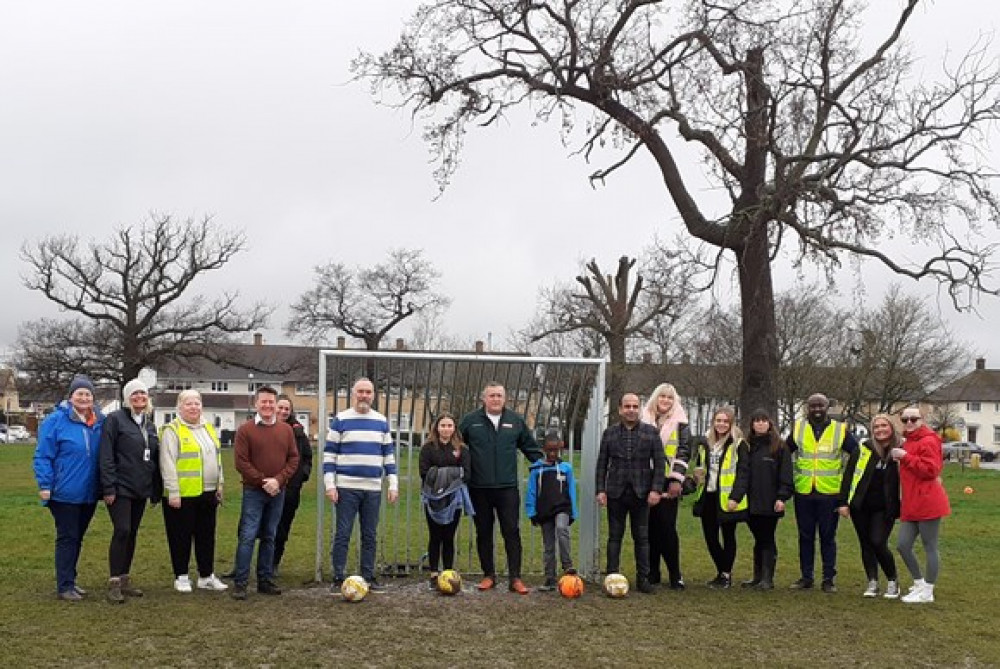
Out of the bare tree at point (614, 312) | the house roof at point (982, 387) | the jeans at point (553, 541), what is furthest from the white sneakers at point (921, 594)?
the house roof at point (982, 387)

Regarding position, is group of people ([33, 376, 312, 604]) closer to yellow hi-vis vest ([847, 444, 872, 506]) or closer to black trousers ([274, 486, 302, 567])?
black trousers ([274, 486, 302, 567])

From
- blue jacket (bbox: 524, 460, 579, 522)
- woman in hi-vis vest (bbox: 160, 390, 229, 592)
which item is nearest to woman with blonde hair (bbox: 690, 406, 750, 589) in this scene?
blue jacket (bbox: 524, 460, 579, 522)

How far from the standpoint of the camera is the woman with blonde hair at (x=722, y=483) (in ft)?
31.2

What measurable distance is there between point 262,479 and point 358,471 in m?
0.82

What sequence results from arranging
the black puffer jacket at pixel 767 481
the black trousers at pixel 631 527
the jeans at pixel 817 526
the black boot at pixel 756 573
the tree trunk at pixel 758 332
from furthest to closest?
1. the tree trunk at pixel 758 332
2. the black boot at pixel 756 573
3. the jeans at pixel 817 526
4. the black puffer jacket at pixel 767 481
5. the black trousers at pixel 631 527

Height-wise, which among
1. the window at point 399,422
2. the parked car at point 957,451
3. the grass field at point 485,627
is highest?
the window at point 399,422

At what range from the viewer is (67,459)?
8.30 meters

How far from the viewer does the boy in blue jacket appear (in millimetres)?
9289

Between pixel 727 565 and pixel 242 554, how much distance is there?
4.58 m

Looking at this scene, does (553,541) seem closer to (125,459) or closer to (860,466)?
(860,466)

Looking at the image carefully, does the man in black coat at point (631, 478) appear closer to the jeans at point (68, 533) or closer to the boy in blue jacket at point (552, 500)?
the boy in blue jacket at point (552, 500)

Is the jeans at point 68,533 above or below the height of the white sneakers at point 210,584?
above

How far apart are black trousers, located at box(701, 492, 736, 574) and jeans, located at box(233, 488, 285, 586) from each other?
4.00 m

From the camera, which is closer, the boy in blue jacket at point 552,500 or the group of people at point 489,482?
the group of people at point 489,482
